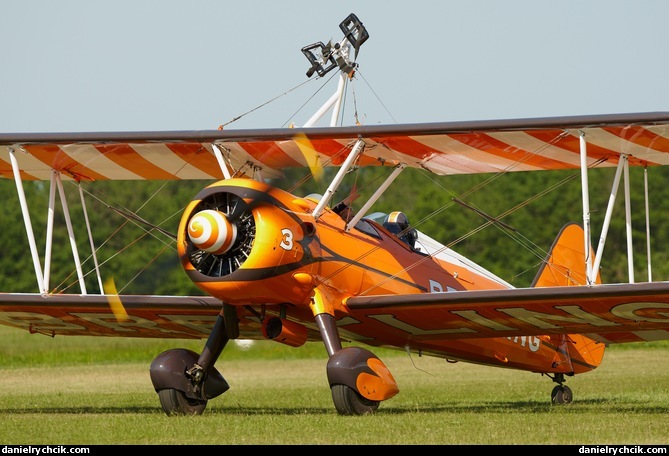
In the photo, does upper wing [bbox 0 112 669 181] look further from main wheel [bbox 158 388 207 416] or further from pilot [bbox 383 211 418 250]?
main wheel [bbox 158 388 207 416]

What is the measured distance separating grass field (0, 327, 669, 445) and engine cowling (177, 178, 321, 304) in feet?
4.05

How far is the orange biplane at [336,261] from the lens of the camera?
1053 cm

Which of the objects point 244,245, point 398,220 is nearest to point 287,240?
point 244,245

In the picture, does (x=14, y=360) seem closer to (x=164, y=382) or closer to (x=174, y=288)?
(x=164, y=382)

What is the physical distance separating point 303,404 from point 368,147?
371 cm

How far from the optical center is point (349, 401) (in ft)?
33.8

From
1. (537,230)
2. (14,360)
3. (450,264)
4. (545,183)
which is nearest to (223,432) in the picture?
(450,264)

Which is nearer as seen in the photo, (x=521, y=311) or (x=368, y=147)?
(x=521, y=311)

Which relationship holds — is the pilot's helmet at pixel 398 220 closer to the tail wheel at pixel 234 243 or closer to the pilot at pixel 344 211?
the pilot at pixel 344 211

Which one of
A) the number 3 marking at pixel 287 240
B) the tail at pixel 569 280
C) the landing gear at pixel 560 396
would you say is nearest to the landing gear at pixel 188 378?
the number 3 marking at pixel 287 240

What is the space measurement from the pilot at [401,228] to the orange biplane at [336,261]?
0.02 meters

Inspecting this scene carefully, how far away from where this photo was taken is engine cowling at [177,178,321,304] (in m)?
10.4

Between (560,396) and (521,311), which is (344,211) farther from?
(560,396)

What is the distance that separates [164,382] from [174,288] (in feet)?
124
